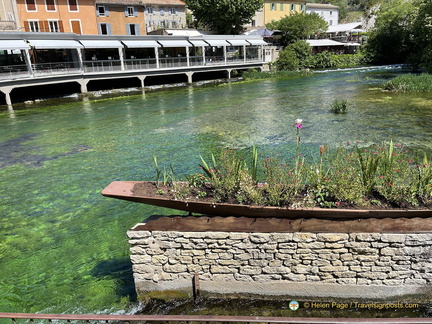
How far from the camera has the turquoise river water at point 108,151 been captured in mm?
6129

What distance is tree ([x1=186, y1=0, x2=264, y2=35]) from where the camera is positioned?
4625 cm

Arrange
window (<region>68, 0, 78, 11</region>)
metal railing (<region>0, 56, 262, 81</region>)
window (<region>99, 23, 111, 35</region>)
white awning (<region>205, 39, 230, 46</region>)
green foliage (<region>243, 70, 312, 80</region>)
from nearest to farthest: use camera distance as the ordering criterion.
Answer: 1. metal railing (<region>0, 56, 262, 81</region>)
2. window (<region>68, 0, 78, 11</region>)
3. white awning (<region>205, 39, 230, 46</region>)
4. green foliage (<region>243, 70, 312, 80</region>)
5. window (<region>99, 23, 111, 35</region>)

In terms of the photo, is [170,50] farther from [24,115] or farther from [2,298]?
[2,298]

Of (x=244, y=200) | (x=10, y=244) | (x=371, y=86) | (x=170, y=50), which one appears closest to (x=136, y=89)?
(x=170, y=50)

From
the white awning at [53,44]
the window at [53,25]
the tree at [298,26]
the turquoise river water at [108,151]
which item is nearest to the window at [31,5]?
the window at [53,25]

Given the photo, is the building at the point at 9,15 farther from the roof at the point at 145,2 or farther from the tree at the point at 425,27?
the tree at the point at 425,27

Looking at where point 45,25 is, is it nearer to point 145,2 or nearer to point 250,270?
point 145,2

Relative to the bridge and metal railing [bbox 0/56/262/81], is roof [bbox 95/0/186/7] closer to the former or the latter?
the bridge

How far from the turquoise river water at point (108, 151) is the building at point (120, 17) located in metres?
18.1

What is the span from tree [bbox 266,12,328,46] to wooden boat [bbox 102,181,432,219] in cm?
5051

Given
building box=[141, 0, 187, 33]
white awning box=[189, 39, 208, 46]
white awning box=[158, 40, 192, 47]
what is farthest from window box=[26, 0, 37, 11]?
building box=[141, 0, 187, 33]

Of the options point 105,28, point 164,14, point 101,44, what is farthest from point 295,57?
point 101,44

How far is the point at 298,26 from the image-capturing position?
50.8m

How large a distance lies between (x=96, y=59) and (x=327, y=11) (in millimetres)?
58986
